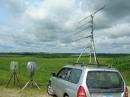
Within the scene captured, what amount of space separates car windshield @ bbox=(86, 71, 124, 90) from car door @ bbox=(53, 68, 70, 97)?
1.87 m

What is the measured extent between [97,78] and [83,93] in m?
0.73

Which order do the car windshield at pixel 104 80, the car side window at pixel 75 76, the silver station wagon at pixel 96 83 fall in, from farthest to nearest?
1. the car side window at pixel 75 76
2. the car windshield at pixel 104 80
3. the silver station wagon at pixel 96 83

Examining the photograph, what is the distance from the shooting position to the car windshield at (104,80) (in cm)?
1035

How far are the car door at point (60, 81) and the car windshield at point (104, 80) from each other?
187 cm

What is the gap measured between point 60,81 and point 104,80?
8.56ft

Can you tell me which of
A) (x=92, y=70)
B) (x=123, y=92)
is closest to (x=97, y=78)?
(x=92, y=70)

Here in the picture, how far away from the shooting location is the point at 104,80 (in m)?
10.6

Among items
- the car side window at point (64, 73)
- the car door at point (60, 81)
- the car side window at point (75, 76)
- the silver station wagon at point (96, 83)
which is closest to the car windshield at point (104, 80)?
the silver station wagon at point (96, 83)

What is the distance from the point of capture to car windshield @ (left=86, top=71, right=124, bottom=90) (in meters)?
10.4

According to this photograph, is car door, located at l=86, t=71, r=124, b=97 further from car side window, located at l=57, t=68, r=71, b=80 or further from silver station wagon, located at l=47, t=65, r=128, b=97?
car side window, located at l=57, t=68, r=71, b=80

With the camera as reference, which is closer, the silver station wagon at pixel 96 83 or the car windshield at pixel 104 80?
the silver station wagon at pixel 96 83

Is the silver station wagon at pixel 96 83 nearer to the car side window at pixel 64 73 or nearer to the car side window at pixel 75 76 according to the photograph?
the car side window at pixel 75 76

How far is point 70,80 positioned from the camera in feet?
37.5

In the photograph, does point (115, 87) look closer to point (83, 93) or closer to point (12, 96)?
point (83, 93)
